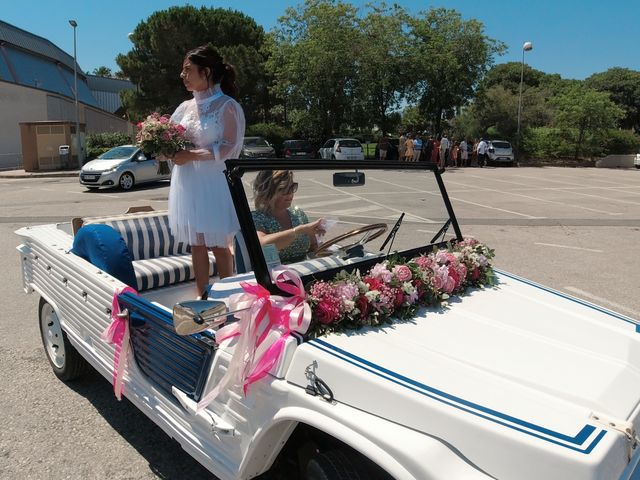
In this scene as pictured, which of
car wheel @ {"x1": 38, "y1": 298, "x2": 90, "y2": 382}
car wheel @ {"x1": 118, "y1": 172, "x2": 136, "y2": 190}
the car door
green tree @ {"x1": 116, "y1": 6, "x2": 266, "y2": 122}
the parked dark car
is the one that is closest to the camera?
car wheel @ {"x1": 38, "y1": 298, "x2": 90, "y2": 382}

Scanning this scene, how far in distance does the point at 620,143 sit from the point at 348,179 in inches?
1443

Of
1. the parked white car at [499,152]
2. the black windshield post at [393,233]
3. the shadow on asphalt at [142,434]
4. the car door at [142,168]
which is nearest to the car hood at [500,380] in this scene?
the black windshield post at [393,233]

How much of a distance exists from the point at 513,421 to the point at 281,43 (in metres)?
31.7

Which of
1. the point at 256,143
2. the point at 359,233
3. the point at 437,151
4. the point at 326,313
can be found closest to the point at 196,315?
the point at 326,313

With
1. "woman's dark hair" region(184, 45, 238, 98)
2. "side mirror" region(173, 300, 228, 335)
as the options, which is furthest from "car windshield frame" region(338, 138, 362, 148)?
"side mirror" region(173, 300, 228, 335)

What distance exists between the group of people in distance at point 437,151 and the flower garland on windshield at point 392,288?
1786 cm

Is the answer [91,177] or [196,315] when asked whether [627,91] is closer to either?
[91,177]

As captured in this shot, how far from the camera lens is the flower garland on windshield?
201cm

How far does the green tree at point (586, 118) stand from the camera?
3064 centimetres

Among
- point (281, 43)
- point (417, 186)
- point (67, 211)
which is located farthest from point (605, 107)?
point (417, 186)

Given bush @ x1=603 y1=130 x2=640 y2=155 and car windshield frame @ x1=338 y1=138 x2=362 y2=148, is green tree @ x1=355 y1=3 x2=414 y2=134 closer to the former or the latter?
car windshield frame @ x1=338 y1=138 x2=362 y2=148

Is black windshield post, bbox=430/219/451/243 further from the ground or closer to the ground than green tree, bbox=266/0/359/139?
closer to the ground

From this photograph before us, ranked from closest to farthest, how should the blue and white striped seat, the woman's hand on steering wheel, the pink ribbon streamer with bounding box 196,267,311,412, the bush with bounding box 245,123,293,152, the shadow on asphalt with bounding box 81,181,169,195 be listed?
the pink ribbon streamer with bounding box 196,267,311,412
the woman's hand on steering wheel
the blue and white striped seat
the shadow on asphalt with bounding box 81,181,169,195
the bush with bounding box 245,123,293,152

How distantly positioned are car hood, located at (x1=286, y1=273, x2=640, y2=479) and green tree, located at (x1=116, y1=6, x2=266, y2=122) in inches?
1281
